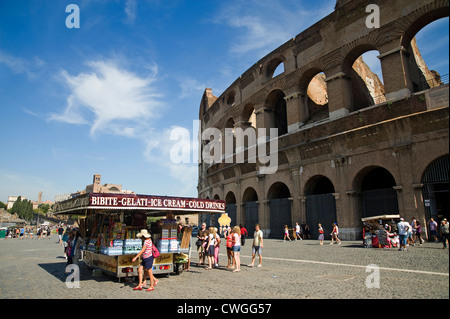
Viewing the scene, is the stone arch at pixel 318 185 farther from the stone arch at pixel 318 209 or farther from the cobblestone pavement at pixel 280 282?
the cobblestone pavement at pixel 280 282

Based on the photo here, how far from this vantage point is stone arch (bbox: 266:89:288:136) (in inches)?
982

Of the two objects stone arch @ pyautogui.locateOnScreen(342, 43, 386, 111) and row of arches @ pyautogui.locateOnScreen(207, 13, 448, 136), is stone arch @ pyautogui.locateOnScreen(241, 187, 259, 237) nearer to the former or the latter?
row of arches @ pyautogui.locateOnScreen(207, 13, 448, 136)

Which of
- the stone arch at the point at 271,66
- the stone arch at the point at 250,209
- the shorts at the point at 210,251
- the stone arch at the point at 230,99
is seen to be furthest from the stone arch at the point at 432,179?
the stone arch at the point at 230,99

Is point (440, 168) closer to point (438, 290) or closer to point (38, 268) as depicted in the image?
point (438, 290)

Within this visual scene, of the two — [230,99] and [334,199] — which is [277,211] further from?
[230,99]

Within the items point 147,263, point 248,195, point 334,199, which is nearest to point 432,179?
point 334,199

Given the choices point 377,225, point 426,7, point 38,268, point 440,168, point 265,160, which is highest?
point 426,7

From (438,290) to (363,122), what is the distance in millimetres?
12956

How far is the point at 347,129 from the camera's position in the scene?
18.4m

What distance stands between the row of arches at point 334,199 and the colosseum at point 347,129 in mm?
62

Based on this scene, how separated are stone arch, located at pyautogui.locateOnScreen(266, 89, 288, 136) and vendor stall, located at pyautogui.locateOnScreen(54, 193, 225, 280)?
51.8ft
